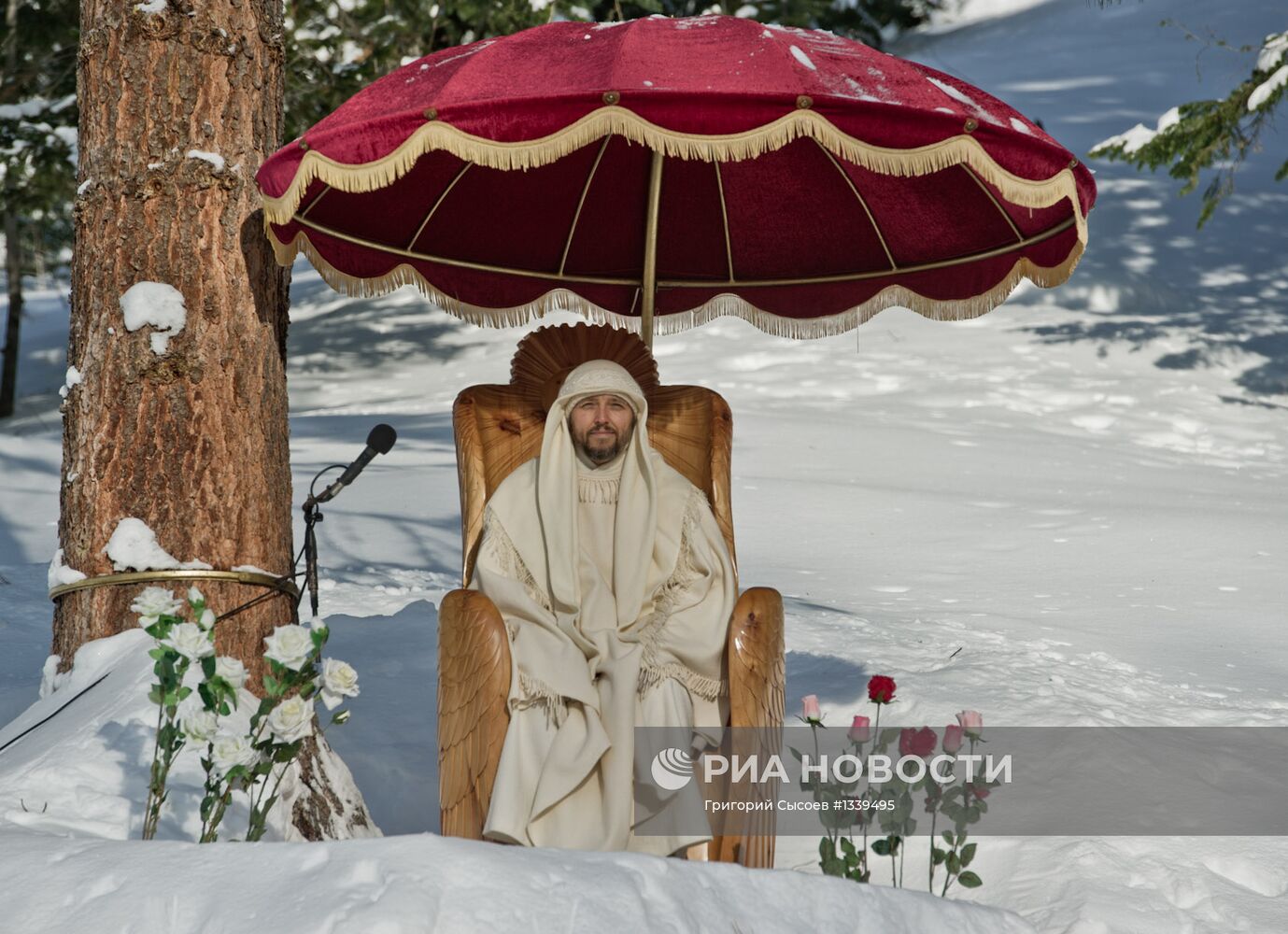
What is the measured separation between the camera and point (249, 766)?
10.3 ft

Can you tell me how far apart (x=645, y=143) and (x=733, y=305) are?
2.35m

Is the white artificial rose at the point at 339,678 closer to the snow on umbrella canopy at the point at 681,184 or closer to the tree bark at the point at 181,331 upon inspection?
the tree bark at the point at 181,331

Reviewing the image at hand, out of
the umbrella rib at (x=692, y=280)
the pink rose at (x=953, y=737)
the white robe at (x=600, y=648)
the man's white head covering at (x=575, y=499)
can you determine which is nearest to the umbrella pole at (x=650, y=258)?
the umbrella rib at (x=692, y=280)

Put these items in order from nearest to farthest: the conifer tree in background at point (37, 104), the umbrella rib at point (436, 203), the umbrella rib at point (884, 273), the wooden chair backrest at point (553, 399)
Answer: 1. the wooden chair backrest at point (553, 399)
2. the umbrella rib at point (884, 273)
3. the umbrella rib at point (436, 203)
4. the conifer tree in background at point (37, 104)

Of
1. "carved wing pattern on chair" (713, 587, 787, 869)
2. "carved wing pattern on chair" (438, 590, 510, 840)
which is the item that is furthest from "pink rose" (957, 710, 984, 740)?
"carved wing pattern on chair" (438, 590, 510, 840)

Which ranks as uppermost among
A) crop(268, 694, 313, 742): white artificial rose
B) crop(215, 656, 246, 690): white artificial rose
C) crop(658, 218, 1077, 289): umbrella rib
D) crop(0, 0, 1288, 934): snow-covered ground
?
crop(658, 218, 1077, 289): umbrella rib

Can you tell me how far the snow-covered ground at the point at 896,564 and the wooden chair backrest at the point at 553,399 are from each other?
1.26m

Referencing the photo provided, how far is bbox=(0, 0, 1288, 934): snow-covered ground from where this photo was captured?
2.50m

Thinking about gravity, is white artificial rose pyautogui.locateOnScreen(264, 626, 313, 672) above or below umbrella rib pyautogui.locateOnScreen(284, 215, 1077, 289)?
below

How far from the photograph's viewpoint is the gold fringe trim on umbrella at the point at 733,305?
502 cm

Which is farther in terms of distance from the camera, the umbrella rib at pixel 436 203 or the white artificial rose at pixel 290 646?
the umbrella rib at pixel 436 203

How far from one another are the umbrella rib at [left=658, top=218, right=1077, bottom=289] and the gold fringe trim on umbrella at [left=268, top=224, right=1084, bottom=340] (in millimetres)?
64

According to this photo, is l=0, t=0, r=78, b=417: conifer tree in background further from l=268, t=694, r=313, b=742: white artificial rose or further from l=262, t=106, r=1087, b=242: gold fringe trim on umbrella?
l=268, t=694, r=313, b=742: white artificial rose

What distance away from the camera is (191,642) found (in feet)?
9.69
